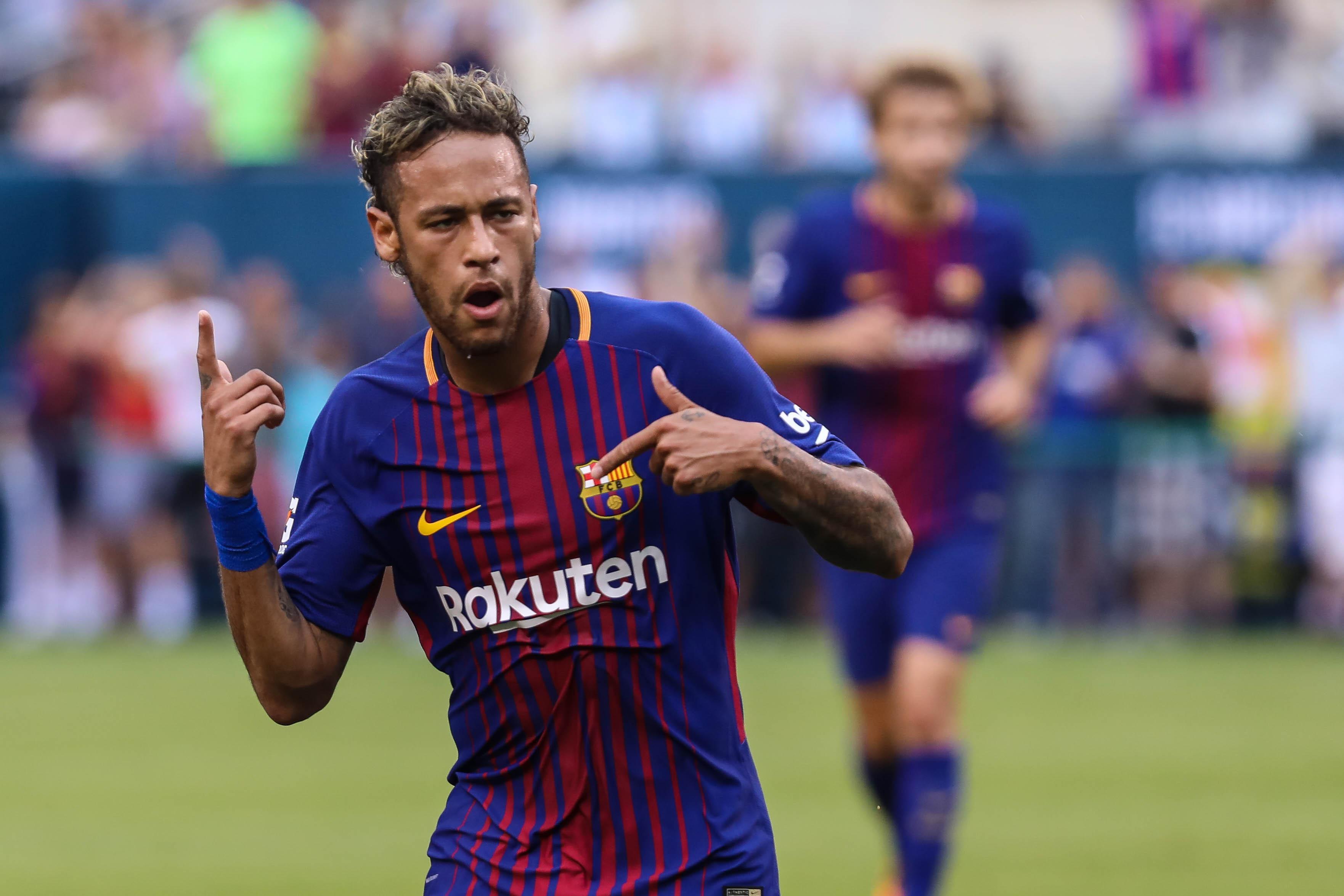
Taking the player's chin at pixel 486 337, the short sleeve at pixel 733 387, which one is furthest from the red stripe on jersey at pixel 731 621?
the player's chin at pixel 486 337

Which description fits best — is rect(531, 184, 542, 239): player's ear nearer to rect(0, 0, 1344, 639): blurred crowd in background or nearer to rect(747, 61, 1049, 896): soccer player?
rect(747, 61, 1049, 896): soccer player

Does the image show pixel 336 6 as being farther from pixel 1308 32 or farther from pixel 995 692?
pixel 995 692

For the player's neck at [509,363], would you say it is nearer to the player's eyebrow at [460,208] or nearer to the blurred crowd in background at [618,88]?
the player's eyebrow at [460,208]

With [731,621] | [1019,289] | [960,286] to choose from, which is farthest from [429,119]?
[1019,289]

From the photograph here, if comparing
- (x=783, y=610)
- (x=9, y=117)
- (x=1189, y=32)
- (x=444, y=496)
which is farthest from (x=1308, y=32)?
(x=444, y=496)

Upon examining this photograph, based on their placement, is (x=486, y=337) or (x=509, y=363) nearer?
(x=486, y=337)

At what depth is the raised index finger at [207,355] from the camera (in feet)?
13.9

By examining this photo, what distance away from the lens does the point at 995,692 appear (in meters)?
13.2

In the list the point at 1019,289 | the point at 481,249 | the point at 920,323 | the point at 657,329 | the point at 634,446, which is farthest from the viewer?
the point at 1019,289

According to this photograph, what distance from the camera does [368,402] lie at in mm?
4348

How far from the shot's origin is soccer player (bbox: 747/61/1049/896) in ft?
24.5

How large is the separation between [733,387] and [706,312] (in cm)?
1201

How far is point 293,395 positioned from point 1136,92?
747 cm

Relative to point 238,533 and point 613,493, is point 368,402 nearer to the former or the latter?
point 238,533
